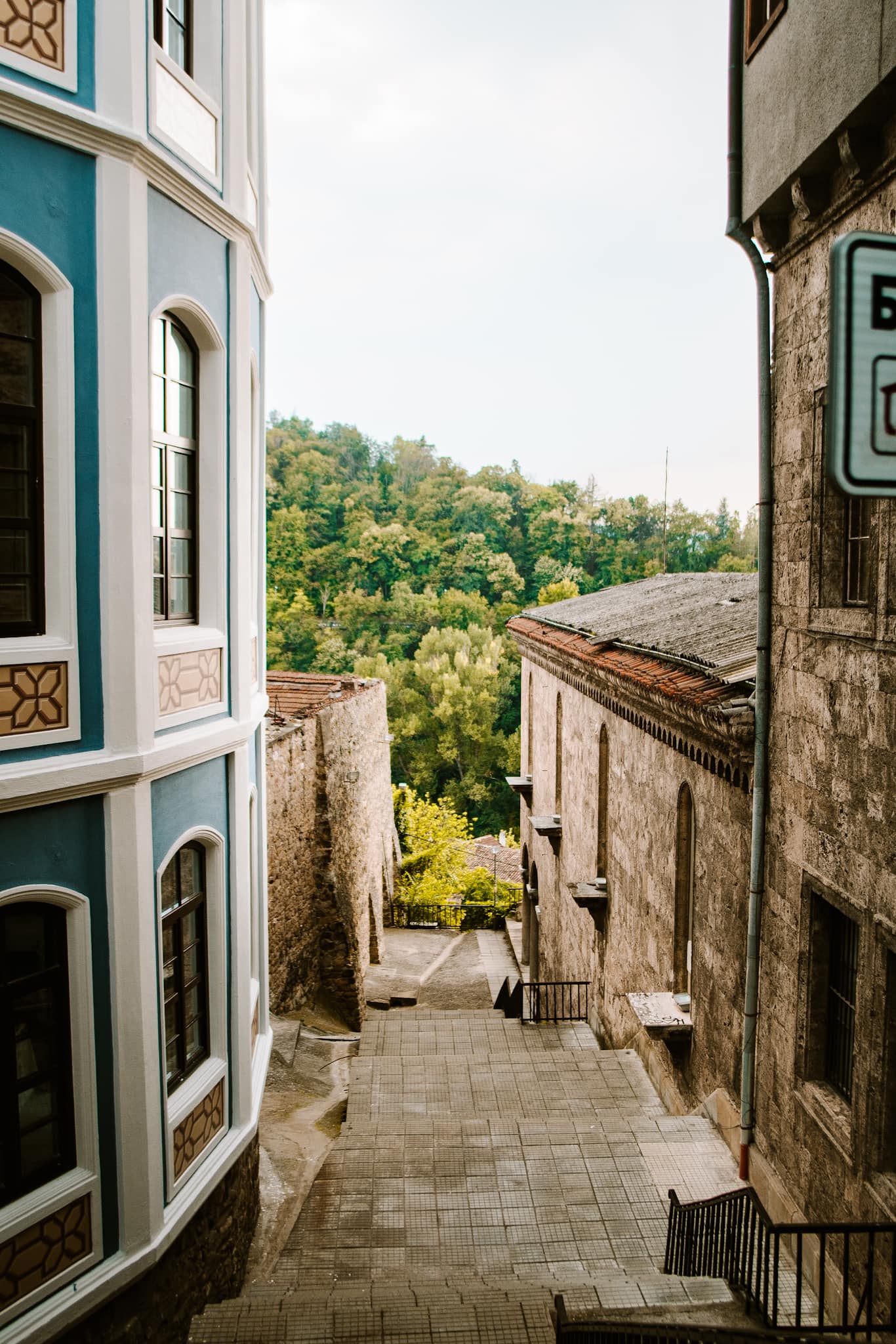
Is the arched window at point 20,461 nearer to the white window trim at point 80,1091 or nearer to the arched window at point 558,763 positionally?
the white window trim at point 80,1091

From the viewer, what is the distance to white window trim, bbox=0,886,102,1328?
5801mm

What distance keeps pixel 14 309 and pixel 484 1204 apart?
8.00 meters

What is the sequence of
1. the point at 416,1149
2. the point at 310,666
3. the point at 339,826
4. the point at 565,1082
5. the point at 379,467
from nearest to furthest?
the point at 416,1149 → the point at 565,1082 → the point at 339,826 → the point at 310,666 → the point at 379,467

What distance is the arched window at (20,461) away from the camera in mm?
5609

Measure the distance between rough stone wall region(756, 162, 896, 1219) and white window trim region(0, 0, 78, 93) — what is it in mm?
4992

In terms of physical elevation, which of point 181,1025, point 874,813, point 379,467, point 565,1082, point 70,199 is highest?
point 379,467

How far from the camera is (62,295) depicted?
5.71m

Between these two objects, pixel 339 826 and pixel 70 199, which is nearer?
pixel 70 199

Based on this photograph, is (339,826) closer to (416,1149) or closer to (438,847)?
(416,1149)

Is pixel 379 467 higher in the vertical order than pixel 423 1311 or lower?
higher

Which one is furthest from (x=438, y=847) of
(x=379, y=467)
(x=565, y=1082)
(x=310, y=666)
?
(x=379, y=467)

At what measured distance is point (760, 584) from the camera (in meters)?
7.89

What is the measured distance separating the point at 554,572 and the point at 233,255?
77.4 m

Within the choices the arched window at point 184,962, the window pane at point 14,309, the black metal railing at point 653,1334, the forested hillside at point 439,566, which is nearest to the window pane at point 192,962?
the arched window at point 184,962
